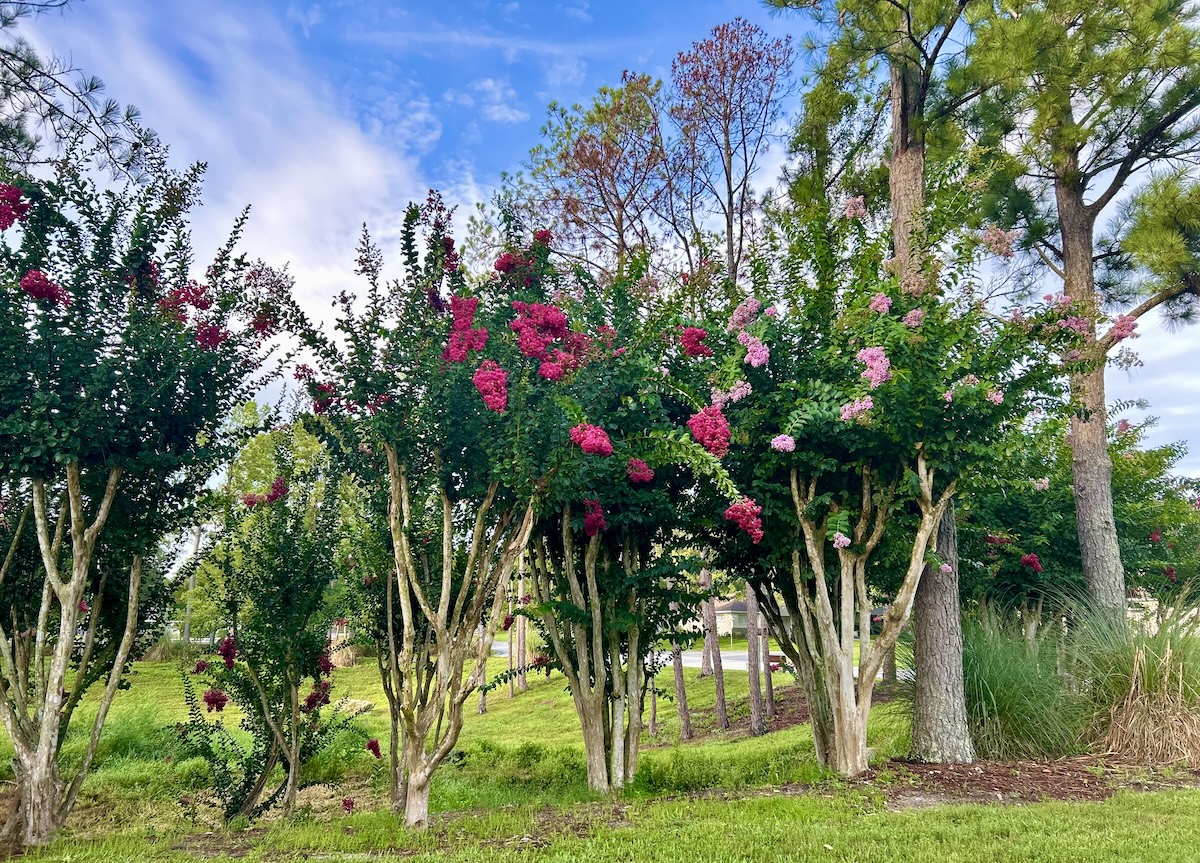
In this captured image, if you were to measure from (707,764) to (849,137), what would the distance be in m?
8.63

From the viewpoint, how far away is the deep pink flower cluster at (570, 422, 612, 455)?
389cm

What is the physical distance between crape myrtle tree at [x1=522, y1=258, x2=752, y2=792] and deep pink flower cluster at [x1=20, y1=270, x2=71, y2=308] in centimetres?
295

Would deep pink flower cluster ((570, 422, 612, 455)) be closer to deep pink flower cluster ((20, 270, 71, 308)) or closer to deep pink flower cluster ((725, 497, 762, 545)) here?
deep pink flower cluster ((725, 497, 762, 545))

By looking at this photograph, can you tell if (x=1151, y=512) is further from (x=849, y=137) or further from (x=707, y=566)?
(x=707, y=566)

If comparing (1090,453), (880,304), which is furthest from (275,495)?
(1090,453)

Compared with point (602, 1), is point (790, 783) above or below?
below

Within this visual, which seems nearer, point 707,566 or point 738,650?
point 707,566

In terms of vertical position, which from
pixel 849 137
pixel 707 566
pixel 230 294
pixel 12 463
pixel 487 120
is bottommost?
pixel 707 566

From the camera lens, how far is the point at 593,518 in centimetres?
483

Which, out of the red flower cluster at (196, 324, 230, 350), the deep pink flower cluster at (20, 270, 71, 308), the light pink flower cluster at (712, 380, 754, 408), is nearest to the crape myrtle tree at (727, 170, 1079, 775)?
the light pink flower cluster at (712, 380, 754, 408)

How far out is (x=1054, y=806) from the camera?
4.25 meters

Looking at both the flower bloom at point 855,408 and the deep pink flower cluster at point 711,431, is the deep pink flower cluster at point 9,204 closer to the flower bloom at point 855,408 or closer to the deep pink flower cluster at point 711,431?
the deep pink flower cluster at point 711,431

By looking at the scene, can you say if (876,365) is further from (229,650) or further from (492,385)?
(229,650)

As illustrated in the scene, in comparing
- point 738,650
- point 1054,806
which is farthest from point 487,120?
point 738,650
